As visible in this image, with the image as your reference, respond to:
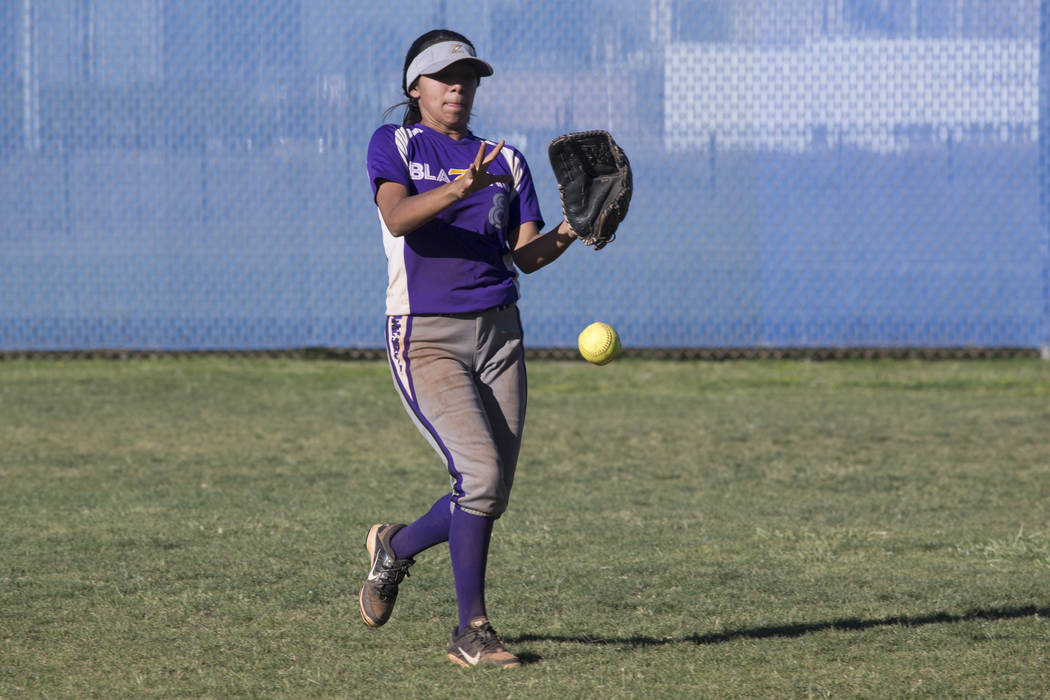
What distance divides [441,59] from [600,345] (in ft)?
3.81

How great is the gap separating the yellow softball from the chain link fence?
8.27m

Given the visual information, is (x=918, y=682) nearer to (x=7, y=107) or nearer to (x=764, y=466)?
(x=764, y=466)

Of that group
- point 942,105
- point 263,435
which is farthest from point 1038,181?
point 263,435

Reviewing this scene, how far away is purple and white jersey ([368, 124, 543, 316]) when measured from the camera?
164 inches

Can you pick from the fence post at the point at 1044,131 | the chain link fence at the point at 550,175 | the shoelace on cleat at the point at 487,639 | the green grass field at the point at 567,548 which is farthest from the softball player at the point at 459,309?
the fence post at the point at 1044,131

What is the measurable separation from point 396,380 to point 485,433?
38 centimetres

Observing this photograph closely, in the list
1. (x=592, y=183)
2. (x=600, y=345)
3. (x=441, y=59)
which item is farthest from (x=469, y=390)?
(x=441, y=59)

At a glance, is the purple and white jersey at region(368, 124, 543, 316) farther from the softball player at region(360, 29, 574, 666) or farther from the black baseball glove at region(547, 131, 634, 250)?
the black baseball glove at region(547, 131, 634, 250)

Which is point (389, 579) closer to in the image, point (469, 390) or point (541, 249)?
point (469, 390)

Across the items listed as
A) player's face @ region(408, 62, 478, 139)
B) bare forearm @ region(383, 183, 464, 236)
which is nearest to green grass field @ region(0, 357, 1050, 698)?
Result: bare forearm @ region(383, 183, 464, 236)

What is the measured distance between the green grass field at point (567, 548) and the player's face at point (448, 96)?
168cm

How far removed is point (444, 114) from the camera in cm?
427

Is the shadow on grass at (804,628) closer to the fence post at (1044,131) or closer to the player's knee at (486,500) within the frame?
the player's knee at (486,500)

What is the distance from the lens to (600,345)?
472cm
